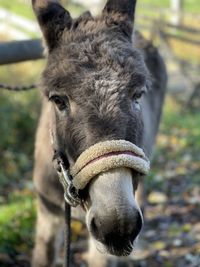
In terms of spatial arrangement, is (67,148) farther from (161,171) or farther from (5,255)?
(161,171)

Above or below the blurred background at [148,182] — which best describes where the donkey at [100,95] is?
above

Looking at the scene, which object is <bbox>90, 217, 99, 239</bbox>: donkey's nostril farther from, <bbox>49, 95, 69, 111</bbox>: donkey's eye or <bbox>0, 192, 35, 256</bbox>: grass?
<bbox>0, 192, 35, 256</bbox>: grass

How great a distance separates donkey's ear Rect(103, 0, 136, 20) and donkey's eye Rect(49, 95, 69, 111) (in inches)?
28.3

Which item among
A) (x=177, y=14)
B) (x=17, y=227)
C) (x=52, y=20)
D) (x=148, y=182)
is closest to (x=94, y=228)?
(x=52, y=20)

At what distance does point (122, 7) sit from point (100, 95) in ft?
2.61

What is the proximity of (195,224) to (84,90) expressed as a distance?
10.1 ft

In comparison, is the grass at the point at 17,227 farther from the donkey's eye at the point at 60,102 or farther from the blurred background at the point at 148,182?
the donkey's eye at the point at 60,102

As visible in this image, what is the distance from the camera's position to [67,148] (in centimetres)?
246

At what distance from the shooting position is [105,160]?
6.92ft

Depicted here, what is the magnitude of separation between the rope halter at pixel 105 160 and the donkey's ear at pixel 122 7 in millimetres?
970

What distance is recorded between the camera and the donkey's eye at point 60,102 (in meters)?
2.40

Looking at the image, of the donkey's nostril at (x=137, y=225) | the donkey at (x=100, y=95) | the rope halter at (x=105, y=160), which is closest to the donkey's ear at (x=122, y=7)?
the donkey at (x=100, y=95)

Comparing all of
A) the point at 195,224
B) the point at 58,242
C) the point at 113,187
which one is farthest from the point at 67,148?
the point at 195,224

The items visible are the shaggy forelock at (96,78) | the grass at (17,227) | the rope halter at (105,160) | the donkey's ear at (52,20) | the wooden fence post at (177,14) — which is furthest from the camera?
the wooden fence post at (177,14)
